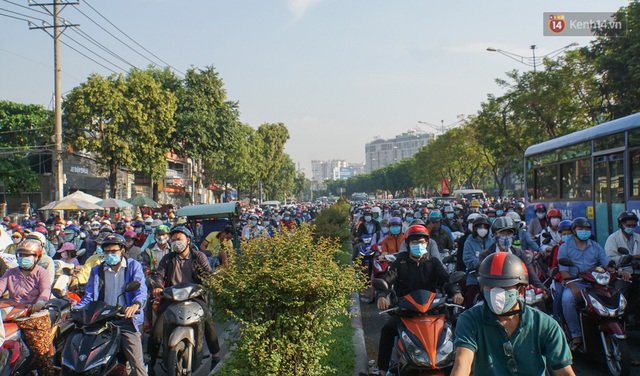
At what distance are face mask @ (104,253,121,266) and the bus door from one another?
929cm

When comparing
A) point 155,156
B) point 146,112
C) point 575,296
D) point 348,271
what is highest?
point 146,112

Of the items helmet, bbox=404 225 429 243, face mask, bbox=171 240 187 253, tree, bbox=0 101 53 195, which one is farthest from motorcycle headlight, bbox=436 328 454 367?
tree, bbox=0 101 53 195

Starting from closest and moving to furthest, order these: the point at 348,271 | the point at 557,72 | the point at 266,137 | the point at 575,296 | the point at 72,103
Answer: the point at 348,271 → the point at 575,296 → the point at 557,72 → the point at 72,103 → the point at 266,137

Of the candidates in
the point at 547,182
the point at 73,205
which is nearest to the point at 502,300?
the point at 547,182

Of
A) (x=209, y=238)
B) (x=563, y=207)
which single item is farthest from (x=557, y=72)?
(x=209, y=238)

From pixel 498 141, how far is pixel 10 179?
29092 mm

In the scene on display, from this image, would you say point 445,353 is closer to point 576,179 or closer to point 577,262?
point 577,262

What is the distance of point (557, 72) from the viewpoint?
30688mm

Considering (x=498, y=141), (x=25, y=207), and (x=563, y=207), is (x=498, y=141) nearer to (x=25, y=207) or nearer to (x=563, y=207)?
(x=563, y=207)

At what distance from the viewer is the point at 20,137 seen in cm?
3978

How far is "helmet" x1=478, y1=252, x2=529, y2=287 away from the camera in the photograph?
114 inches

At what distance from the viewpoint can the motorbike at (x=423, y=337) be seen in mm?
4738

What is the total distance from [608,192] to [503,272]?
10.7 metres

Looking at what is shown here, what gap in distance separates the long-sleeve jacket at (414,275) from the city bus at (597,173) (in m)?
6.58
